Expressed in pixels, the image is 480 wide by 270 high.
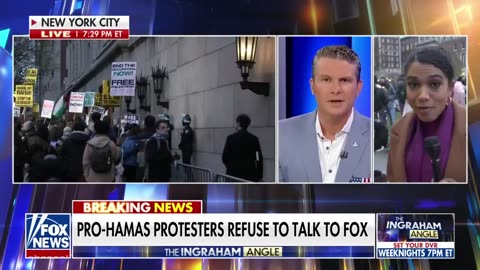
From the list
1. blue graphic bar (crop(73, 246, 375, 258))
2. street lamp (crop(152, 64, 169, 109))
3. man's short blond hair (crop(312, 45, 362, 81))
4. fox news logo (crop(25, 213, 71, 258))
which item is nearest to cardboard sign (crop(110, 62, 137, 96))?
street lamp (crop(152, 64, 169, 109))

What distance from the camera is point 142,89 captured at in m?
2.71

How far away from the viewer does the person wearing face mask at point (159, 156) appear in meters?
2.71

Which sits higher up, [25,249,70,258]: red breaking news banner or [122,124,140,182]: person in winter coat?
[122,124,140,182]: person in winter coat

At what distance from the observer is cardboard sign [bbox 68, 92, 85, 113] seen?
2.70 metres

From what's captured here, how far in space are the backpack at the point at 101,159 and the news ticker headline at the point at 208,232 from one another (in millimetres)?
194

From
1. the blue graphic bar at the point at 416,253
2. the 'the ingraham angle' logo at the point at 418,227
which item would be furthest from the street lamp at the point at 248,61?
the blue graphic bar at the point at 416,253

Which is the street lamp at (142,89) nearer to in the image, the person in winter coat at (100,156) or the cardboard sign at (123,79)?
the cardboard sign at (123,79)

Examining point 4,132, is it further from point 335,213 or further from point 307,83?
point 335,213

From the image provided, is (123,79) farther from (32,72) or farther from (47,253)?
(47,253)

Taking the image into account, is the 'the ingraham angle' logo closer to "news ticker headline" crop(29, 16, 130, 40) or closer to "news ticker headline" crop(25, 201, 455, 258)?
"news ticker headline" crop(25, 201, 455, 258)

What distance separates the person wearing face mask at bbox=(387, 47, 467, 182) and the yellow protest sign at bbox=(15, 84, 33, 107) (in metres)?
1.99

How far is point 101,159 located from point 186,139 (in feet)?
1.58

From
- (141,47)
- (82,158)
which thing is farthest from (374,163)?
(82,158)

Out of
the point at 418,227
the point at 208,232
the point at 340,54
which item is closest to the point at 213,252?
the point at 208,232
